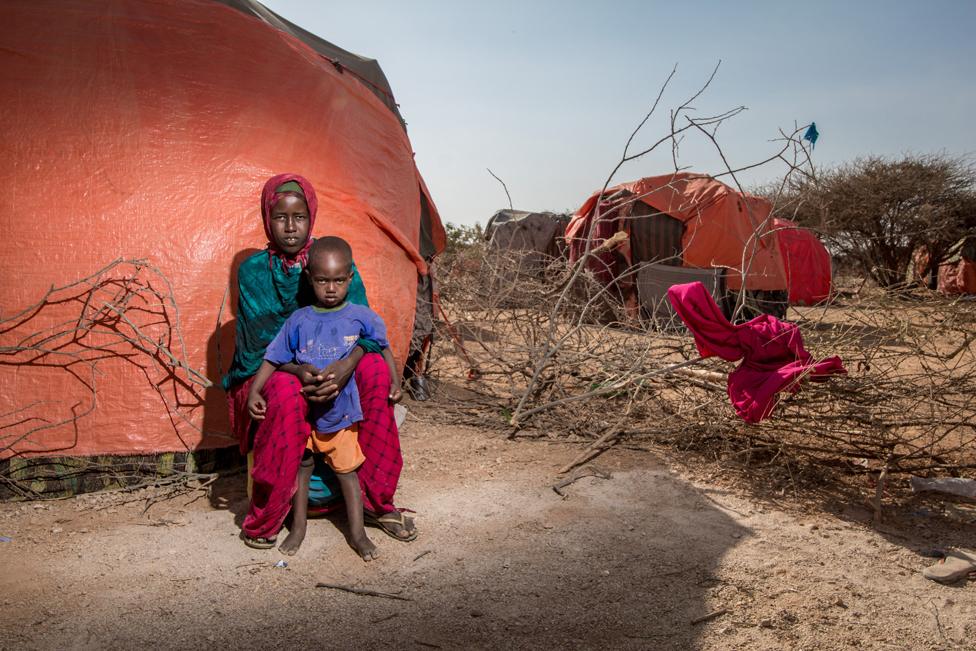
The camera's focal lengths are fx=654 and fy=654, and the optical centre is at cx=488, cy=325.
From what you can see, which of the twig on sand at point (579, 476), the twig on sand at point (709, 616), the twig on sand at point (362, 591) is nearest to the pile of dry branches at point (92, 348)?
the twig on sand at point (362, 591)

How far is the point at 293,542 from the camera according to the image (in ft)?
7.75

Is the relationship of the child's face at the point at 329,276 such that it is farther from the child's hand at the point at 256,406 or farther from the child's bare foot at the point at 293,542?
the child's bare foot at the point at 293,542

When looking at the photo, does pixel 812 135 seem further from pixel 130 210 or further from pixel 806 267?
pixel 806 267

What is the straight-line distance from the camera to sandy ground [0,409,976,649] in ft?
6.10

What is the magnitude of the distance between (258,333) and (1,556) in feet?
3.78

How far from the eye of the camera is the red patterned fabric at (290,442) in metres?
2.32

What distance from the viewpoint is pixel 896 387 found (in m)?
3.04

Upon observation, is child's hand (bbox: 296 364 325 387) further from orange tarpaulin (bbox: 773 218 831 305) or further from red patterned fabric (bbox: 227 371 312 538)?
orange tarpaulin (bbox: 773 218 831 305)

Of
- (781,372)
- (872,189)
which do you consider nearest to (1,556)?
(781,372)

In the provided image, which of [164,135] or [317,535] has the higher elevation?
[164,135]

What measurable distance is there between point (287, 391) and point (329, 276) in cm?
43

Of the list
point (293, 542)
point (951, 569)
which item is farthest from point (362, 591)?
point (951, 569)

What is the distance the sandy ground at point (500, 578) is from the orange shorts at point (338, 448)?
0.97ft

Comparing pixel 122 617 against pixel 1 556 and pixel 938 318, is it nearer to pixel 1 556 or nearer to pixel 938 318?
pixel 1 556
